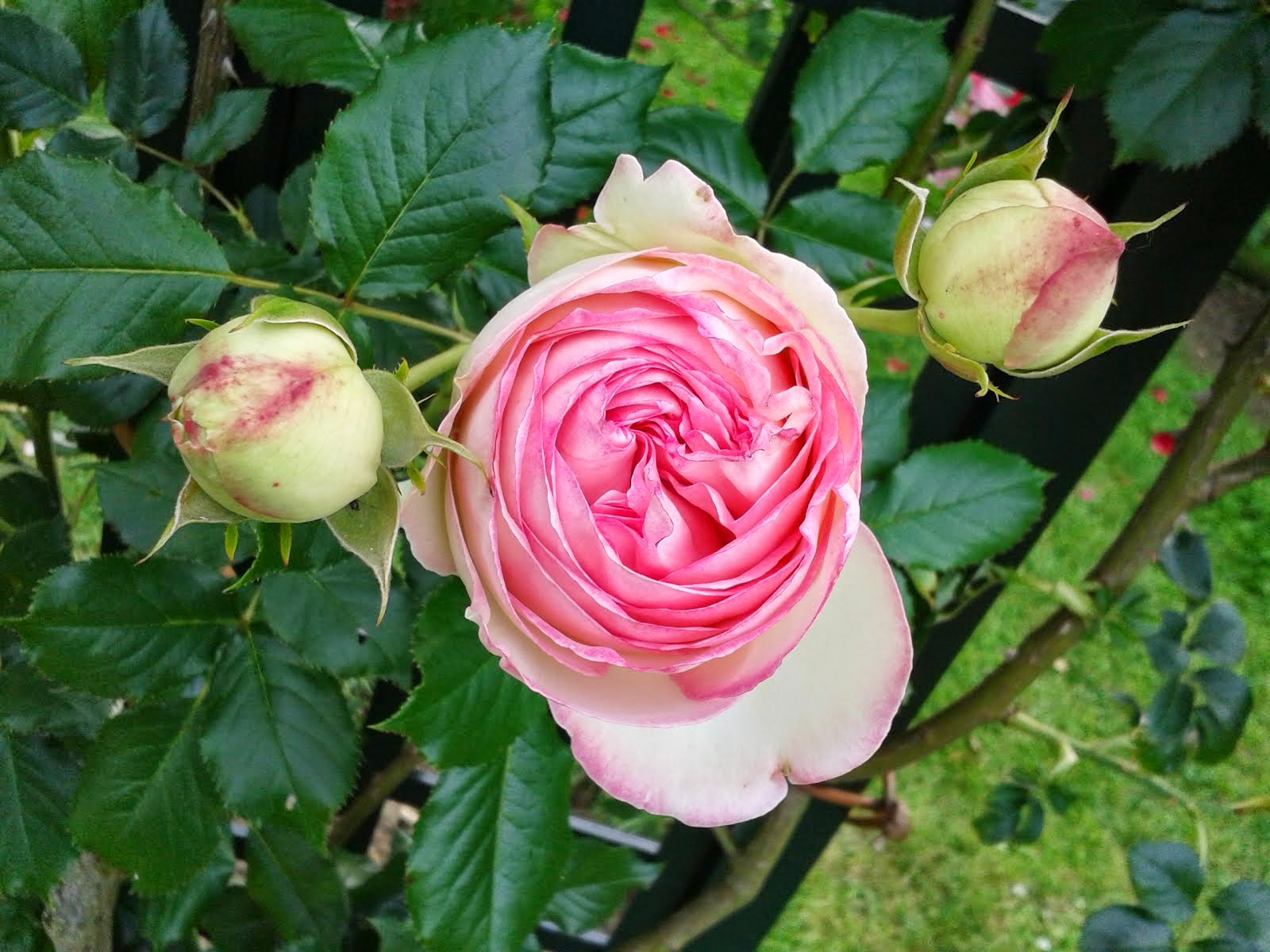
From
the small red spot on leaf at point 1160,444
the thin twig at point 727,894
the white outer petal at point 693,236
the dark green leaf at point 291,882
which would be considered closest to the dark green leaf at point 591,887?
the thin twig at point 727,894

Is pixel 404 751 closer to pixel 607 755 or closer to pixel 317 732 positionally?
pixel 317 732

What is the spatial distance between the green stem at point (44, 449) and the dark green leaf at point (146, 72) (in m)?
0.23

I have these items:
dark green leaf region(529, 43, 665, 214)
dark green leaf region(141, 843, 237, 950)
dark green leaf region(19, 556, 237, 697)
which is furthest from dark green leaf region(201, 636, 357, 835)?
dark green leaf region(529, 43, 665, 214)

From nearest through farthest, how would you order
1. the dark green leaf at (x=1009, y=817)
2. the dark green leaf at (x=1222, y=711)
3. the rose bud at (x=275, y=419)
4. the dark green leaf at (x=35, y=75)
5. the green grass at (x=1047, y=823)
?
the rose bud at (x=275, y=419) < the dark green leaf at (x=35, y=75) < the dark green leaf at (x=1222, y=711) < the dark green leaf at (x=1009, y=817) < the green grass at (x=1047, y=823)

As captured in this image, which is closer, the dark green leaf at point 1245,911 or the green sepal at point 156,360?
the green sepal at point 156,360

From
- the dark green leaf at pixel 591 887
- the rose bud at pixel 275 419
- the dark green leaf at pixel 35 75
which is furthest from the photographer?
the dark green leaf at pixel 591 887

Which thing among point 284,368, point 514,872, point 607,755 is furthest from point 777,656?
point 514,872

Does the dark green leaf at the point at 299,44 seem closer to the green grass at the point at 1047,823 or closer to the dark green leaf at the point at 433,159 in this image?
the dark green leaf at the point at 433,159

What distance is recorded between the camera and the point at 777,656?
1.27 feet

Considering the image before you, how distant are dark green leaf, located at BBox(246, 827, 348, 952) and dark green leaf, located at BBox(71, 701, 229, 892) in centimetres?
28

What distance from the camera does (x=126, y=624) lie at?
0.63m

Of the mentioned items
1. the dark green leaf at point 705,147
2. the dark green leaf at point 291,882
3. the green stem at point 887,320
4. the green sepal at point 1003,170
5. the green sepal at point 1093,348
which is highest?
the green sepal at point 1003,170

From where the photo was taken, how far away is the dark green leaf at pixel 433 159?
0.49 meters

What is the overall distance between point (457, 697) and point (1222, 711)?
0.79m
